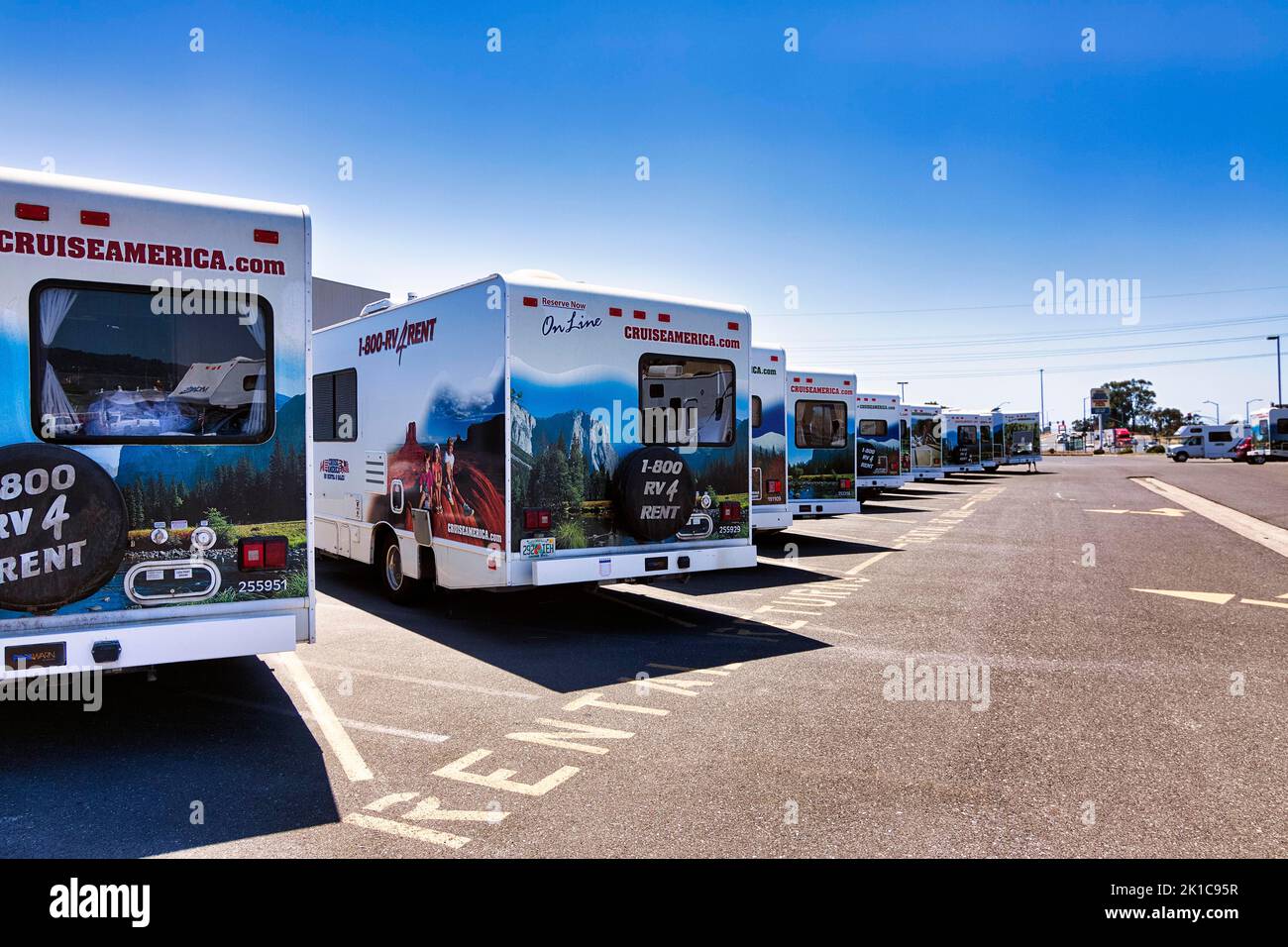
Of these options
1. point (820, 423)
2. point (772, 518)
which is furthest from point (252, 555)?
point (820, 423)

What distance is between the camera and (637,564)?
327 inches

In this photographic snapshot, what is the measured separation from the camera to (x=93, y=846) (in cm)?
393

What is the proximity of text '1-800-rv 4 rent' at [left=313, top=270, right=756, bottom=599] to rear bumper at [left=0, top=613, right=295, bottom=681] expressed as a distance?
261 centimetres

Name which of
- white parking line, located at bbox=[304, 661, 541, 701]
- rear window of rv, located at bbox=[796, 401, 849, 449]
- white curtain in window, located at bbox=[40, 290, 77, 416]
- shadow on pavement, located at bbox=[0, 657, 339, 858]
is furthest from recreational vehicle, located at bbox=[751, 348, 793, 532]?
white curtain in window, located at bbox=[40, 290, 77, 416]

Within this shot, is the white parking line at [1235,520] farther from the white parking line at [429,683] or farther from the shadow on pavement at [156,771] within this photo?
the shadow on pavement at [156,771]

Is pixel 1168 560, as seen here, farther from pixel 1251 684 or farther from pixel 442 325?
pixel 442 325

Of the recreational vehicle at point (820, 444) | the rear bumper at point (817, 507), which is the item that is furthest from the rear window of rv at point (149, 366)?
the rear bumper at point (817, 507)

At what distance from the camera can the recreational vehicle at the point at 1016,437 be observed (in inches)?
1777

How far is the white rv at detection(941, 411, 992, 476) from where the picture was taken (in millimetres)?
39500

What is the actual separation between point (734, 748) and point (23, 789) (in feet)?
12.6

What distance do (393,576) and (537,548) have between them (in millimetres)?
2857

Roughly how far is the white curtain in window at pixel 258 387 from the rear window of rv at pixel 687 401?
3.89m
